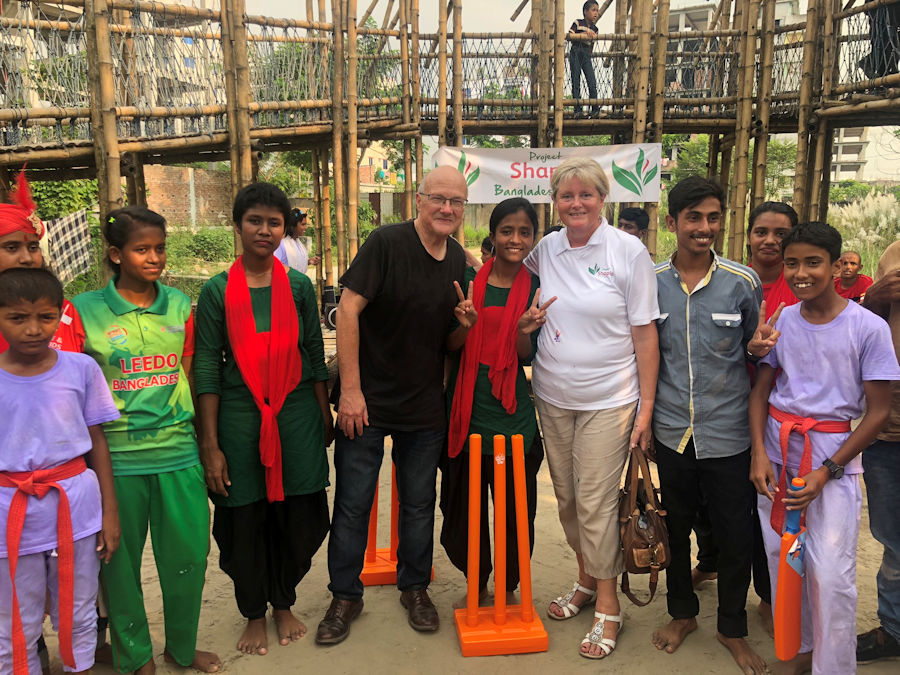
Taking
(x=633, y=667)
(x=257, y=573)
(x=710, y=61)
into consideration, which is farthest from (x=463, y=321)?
(x=710, y=61)

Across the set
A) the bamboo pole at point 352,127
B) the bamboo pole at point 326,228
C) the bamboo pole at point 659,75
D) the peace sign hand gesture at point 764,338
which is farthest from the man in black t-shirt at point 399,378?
the bamboo pole at point 326,228

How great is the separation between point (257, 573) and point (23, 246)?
1.57 meters

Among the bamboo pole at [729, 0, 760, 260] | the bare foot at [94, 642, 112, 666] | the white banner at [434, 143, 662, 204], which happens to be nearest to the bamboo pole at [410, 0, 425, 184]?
the white banner at [434, 143, 662, 204]

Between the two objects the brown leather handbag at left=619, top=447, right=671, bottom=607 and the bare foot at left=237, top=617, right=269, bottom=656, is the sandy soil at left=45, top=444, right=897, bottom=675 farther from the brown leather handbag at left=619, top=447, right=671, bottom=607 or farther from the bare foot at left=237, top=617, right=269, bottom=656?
the brown leather handbag at left=619, top=447, right=671, bottom=607

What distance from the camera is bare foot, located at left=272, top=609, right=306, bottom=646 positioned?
2.92 m

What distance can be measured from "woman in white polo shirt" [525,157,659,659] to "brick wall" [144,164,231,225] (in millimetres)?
22555

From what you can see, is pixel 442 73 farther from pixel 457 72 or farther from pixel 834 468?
pixel 834 468

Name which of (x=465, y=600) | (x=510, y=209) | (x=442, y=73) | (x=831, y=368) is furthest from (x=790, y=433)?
(x=442, y=73)

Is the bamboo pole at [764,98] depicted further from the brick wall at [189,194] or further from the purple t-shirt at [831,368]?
the brick wall at [189,194]

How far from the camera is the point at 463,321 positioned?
2719mm

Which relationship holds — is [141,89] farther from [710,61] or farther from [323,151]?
[710,61]

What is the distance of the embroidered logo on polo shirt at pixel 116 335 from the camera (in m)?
2.40

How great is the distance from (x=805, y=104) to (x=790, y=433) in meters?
5.72

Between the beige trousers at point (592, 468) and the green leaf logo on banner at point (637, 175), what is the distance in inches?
214
